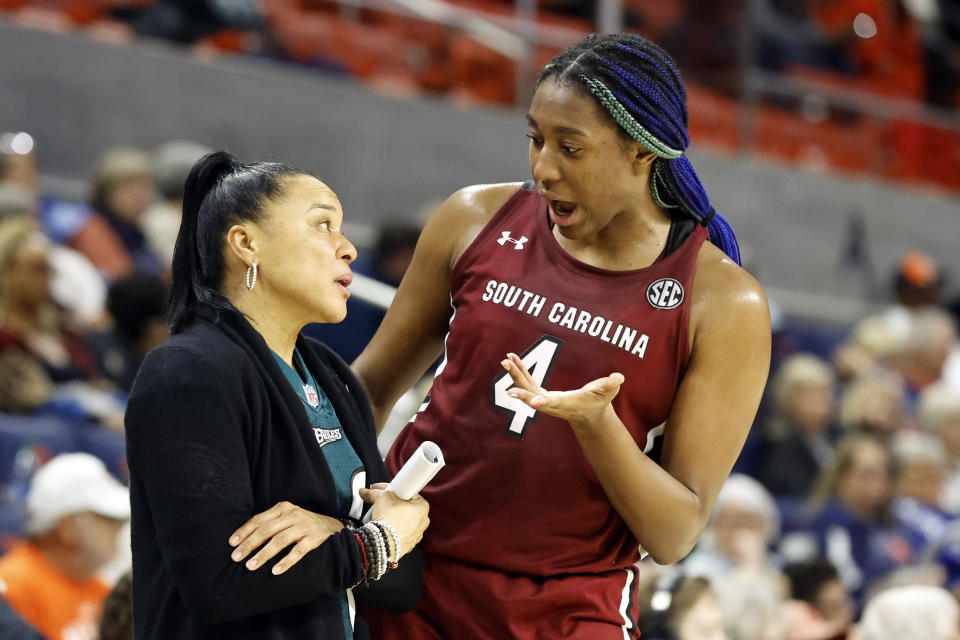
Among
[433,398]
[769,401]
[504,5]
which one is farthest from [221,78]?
[433,398]

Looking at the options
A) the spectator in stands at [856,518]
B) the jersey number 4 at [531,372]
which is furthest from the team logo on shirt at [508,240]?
the spectator in stands at [856,518]

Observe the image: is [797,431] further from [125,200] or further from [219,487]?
[219,487]

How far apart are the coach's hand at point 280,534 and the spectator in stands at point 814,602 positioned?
2.92m

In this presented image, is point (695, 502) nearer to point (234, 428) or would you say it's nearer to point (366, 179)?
point (234, 428)

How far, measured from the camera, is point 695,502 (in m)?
2.23

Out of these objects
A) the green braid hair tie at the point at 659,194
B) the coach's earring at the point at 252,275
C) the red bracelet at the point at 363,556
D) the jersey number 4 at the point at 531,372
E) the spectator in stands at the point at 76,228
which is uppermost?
the green braid hair tie at the point at 659,194

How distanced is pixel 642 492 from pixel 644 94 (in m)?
0.64

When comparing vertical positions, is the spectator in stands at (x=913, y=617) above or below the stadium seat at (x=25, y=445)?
above

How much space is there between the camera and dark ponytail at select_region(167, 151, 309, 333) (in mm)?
2213

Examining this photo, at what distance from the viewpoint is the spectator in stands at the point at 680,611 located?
3.51m

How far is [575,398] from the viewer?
2053 millimetres

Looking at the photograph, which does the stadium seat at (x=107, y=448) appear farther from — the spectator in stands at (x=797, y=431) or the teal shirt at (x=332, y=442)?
the spectator in stands at (x=797, y=431)

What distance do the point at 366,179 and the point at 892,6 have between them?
13.6 ft

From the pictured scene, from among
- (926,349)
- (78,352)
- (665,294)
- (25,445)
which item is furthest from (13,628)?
(926,349)
